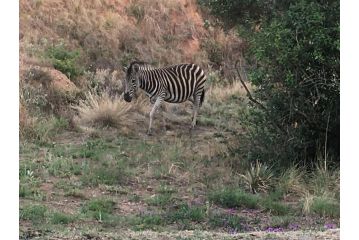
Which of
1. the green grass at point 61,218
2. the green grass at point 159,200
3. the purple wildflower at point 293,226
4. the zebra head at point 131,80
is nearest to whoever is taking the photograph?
the green grass at point 61,218

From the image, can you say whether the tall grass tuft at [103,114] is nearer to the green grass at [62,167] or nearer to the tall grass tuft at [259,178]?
the green grass at [62,167]

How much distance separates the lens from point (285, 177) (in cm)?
1044

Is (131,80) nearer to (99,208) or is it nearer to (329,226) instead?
(99,208)

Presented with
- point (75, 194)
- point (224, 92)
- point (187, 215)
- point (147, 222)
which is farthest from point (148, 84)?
point (147, 222)

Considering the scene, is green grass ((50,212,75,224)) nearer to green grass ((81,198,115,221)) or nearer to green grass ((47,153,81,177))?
green grass ((81,198,115,221))

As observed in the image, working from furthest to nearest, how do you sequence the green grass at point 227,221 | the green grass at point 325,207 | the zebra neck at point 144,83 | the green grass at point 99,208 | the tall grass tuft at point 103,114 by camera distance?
the zebra neck at point 144,83, the tall grass tuft at point 103,114, the green grass at point 325,207, the green grass at point 99,208, the green grass at point 227,221

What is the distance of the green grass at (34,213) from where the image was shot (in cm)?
823

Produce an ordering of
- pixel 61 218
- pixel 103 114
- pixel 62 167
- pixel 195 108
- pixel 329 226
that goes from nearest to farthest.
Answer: pixel 61 218 → pixel 329 226 → pixel 62 167 → pixel 103 114 → pixel 195 108

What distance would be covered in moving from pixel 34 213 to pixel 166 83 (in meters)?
7.75

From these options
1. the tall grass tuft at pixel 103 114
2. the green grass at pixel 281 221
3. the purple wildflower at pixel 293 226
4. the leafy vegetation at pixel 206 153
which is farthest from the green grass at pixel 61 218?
the tall grass tuft at pixel 103 114

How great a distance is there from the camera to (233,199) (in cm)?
959

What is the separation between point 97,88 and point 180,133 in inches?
167

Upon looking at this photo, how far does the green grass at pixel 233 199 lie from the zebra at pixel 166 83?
4.88 m

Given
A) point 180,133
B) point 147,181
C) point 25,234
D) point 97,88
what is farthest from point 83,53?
point 25,234
